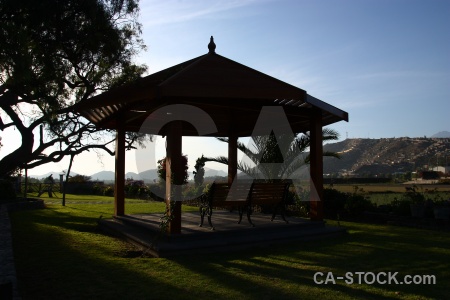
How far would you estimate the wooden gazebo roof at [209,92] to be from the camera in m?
7.24

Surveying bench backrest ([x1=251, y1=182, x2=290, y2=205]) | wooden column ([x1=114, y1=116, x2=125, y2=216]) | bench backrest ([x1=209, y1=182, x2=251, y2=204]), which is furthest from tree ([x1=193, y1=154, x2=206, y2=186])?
bench backrest ([x1=209, y1=182, x2=251, y2=204])

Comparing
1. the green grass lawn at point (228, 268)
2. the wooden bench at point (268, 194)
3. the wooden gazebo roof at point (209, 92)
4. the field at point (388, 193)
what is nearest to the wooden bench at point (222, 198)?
the wooden bench at point (268, 194)

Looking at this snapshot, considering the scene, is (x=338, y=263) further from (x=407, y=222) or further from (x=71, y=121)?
(x=71, y=121)

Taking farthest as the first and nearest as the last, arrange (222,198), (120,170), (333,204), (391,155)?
(391,155)
(333,204)
(120,170)
(222,198)

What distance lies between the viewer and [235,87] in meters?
7.48

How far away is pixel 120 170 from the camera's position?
10820 mm

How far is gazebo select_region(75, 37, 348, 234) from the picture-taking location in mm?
7344

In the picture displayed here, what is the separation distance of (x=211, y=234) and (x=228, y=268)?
1.64 meters

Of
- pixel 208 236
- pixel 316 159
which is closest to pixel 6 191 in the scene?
pixel 208 236

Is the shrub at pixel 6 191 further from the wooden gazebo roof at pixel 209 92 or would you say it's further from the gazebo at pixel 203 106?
the wooden gazebo roof at pixel 209 92

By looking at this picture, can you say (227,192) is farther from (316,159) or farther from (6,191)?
(6,191)

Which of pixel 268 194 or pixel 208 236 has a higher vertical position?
pixel 268 194

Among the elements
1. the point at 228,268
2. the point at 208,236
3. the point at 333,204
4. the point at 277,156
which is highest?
the point at 277,156

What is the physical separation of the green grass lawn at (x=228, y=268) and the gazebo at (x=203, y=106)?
138 cm
